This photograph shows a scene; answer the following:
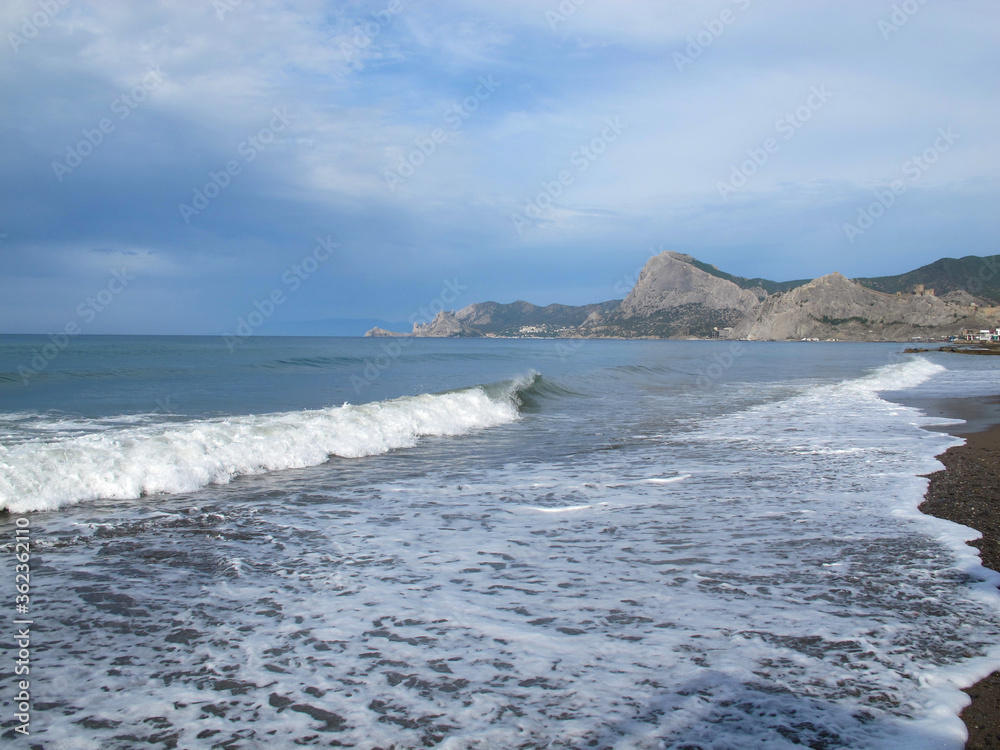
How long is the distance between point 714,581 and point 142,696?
4.49 meters

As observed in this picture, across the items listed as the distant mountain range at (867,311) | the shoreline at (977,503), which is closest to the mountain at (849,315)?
the distant mountain range at (867,311)

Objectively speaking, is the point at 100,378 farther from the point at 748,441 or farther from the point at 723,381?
the point at 723,381

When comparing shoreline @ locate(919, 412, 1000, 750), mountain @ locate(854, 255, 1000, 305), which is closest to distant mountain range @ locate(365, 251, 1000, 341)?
mountain @ locate(854, 255, 1000, 305)

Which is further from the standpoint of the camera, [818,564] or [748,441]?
[748,441]

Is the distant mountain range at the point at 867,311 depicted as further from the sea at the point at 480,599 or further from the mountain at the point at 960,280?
→ the sea at the point at 480,599

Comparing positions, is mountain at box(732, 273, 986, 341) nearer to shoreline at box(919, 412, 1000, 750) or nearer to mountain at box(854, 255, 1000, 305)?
mountain at box(854, 255, 1000, 305)

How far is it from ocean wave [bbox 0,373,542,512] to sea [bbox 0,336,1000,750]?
6cm

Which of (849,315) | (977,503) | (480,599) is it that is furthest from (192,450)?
(849,315)

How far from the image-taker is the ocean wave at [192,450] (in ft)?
27.4

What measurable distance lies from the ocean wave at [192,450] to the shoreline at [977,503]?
32.1 ft

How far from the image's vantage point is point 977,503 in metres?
7.71

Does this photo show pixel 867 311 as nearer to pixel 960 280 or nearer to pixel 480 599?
pixel 960 280

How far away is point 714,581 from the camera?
5.23m

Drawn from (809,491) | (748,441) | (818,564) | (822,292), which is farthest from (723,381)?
(822,292)
